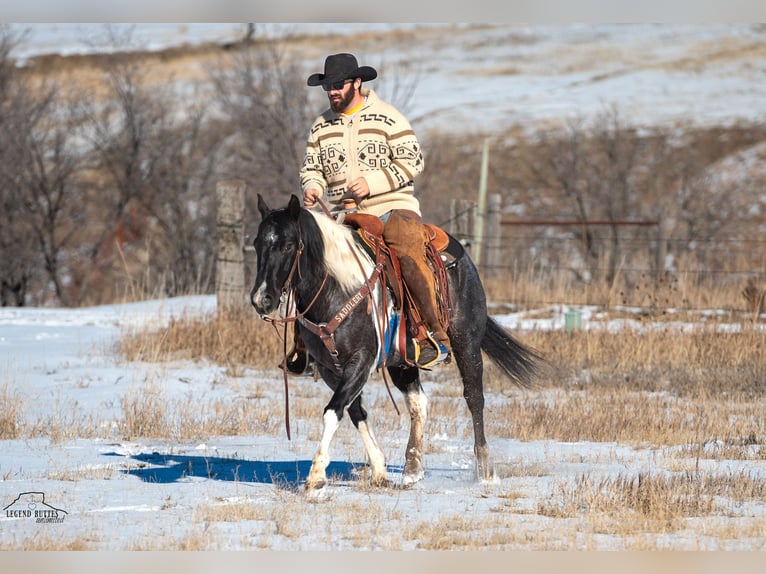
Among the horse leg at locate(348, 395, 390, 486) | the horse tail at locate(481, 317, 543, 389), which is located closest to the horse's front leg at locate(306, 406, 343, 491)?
the horse leg at locate(348, 395, 390, 486)

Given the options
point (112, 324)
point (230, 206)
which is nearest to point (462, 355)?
point (230, 206)

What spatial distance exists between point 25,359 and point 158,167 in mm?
14594

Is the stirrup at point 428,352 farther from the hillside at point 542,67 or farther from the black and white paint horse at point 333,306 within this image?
the hillside at point 542,67

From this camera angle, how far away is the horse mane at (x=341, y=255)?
6.98m

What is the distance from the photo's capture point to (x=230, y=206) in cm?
1391

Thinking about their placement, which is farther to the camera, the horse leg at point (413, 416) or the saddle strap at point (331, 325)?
the horse leg at point (413, 416)

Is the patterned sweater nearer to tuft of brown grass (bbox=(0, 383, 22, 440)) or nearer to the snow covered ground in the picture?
the snow covered ground

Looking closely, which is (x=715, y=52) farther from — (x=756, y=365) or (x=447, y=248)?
(x=447, y=248)

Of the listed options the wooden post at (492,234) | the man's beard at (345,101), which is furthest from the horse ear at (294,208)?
the wooden post at (492,234)

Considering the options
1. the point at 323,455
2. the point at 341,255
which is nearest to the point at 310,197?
the point at 341,255

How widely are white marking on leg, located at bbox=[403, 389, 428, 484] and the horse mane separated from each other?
3.68 feet

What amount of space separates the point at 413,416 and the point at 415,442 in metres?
0.29

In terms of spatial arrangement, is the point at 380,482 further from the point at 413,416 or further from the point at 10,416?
the point at 10,416

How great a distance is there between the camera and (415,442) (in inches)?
301
